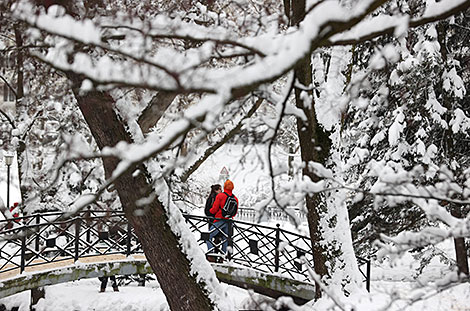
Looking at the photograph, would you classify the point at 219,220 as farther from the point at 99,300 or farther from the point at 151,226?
the point at 151,226

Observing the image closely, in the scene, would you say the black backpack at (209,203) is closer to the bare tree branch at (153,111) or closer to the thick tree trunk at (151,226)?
the bare tree branch at (153,111)

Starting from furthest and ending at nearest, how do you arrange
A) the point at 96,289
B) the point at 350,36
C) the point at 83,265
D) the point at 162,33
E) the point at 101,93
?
1. the point at 96,289
2. the point at 83,265
3. the point at 101,93
4. the point at 162,33
5. the point at 350,36

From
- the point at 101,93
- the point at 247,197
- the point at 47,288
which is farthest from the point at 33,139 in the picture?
the point at 247,197

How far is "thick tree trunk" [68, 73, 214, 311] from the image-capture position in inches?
185

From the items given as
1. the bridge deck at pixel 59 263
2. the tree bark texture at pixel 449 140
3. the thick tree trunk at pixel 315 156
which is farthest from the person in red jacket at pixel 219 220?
the tree bark texture at pixel 449 140

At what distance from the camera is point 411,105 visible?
996cm

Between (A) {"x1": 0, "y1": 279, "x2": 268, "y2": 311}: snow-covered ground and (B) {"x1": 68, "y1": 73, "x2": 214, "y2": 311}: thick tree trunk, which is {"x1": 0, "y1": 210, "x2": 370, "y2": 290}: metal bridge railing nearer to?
(A) {"x1": 0, "y1": 279, "x2": 268, "y2": 311}: snow-covered ground

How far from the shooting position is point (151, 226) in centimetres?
480

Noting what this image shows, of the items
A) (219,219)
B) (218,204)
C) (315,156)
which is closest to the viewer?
(315,156)

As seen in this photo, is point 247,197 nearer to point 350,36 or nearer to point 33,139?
point 33,139

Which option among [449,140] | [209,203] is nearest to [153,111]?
[209,203]

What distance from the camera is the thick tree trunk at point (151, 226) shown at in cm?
469

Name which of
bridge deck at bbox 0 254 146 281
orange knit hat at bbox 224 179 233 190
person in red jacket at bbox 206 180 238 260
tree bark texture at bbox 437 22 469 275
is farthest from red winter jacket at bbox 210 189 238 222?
tree bark texture at bbox 437 22 469 275

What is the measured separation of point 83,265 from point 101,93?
5593mm
